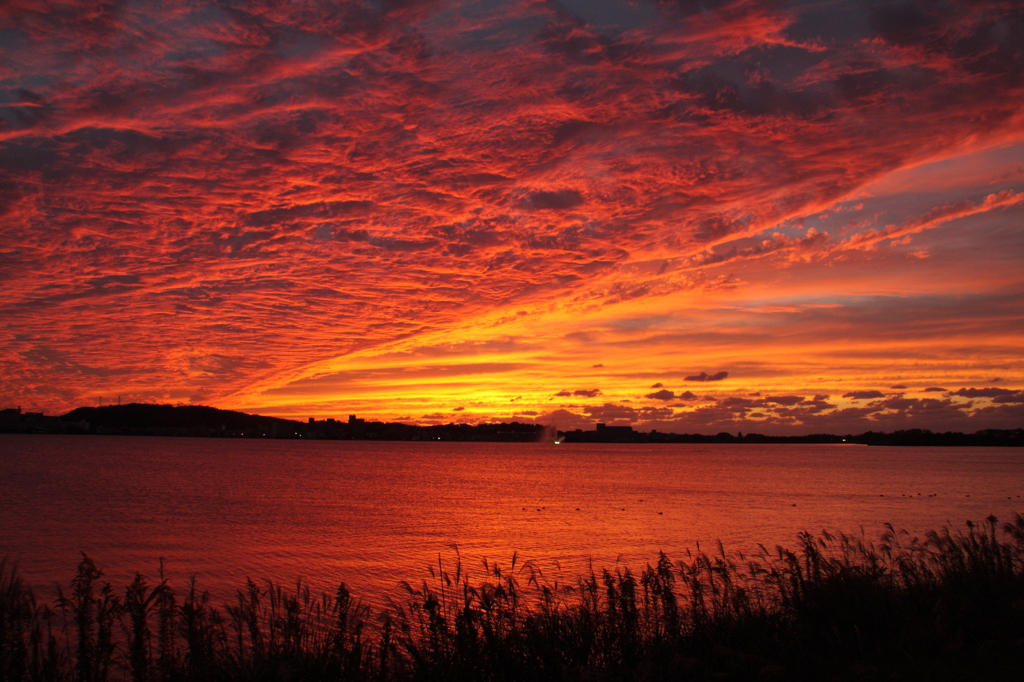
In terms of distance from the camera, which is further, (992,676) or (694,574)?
(694,574)

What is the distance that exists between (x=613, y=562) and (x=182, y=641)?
16.8 meters

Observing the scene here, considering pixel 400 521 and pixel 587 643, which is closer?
pixel 587 643

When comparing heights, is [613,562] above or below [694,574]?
below

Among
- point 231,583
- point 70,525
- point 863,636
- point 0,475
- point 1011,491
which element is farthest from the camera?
point 0,475

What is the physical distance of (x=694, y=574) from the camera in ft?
36.8

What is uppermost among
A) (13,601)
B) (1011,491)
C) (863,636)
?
(13,601)

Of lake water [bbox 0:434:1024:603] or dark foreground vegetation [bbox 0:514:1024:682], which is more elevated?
dark foreground vegetation [bbox 0:514:1024:682]

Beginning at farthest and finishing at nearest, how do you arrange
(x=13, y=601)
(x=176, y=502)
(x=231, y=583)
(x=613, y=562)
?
(x=176, y=502), (x=613, y=562), (x=231, y=583), (x=13, y=601)

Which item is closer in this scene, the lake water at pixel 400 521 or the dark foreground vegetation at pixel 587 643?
the dark foreground vegetation at pixel 587 643

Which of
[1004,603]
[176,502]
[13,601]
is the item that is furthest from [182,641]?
[176,502]

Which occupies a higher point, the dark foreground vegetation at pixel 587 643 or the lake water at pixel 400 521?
the dark foreground vegetation at pixel 587 643

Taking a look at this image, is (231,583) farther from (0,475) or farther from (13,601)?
(0,475)

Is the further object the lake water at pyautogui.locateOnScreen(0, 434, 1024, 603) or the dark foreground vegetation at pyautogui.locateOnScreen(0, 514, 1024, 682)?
the lake water at pyautogui.locateOnScreen(0, 434, 1024, 603)

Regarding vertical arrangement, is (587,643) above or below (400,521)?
above
